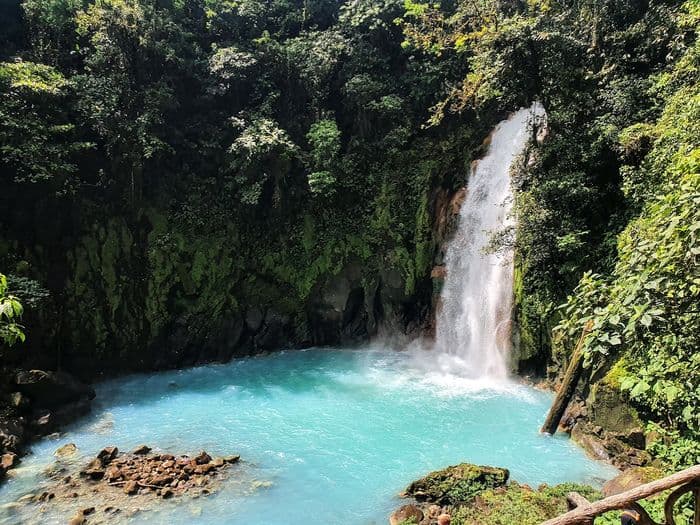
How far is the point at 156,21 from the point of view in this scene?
14.8 m

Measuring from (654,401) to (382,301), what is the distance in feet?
34.3

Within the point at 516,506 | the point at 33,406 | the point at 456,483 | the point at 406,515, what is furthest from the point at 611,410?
the point at 33,406

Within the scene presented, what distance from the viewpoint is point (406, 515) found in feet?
21.5

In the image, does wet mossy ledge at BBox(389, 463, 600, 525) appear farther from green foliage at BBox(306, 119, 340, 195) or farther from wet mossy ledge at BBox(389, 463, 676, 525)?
green foliage at BBox(306, 119, 340, 195)

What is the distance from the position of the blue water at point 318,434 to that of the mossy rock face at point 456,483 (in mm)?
447

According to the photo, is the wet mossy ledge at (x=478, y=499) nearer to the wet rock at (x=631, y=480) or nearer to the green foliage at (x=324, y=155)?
the wet rock at (x=631, y=480)

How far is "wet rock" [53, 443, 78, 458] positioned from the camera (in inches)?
359

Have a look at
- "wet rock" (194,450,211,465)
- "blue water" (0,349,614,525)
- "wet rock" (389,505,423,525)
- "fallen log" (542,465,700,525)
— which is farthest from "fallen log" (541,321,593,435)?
"fallen log" (542,465,700,525)

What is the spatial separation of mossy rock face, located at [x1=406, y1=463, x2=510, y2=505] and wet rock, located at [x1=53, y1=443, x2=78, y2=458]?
6819 millimetres

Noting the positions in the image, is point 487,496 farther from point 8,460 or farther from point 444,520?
point 8,460

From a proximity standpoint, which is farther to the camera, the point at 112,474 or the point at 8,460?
the point at 8,460

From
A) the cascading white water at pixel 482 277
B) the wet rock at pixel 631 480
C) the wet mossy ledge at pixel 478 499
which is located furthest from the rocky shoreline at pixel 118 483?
the cascading white water at pixel 482 277

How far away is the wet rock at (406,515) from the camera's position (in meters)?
6.43

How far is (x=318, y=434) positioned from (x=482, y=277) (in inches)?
271
